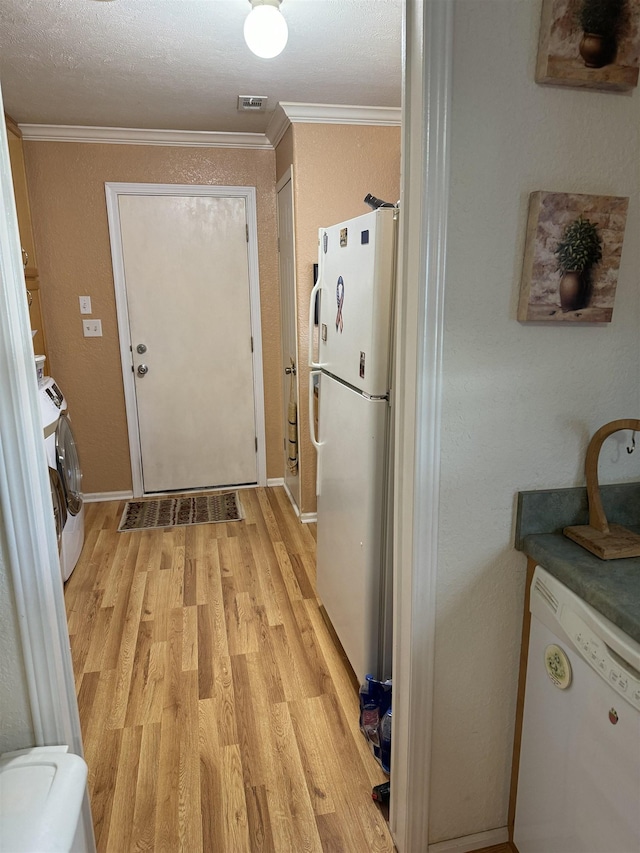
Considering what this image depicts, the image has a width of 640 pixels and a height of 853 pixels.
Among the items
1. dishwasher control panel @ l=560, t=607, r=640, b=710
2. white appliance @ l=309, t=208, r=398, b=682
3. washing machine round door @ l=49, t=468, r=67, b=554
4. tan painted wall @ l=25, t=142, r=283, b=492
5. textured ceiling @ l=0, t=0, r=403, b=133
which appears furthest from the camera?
tan painted wall @ l=25, t=142, r=283, b=492

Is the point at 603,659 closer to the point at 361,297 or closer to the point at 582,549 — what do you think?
the point at 582,549

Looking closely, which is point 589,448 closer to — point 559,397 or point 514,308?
point 559,397

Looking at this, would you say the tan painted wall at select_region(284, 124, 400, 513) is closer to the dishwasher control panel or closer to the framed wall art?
the framed wall art

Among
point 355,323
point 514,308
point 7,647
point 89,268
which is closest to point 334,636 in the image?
point 355,323

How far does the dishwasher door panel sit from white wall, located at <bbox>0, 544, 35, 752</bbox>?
115 centimetres

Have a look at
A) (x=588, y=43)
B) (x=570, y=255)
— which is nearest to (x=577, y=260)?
(x=570, y=255)

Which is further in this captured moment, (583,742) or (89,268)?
(89,268)

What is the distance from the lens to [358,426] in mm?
1886

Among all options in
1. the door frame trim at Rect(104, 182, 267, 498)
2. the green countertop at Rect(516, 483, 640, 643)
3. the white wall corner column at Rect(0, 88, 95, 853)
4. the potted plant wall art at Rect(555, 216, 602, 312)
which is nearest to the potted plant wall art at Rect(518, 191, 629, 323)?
the potted plant wall art at Rect(555, 216, 602, 312)

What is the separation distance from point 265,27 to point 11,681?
1998mm

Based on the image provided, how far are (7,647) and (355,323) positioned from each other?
1.32 meters

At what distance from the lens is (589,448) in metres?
1.33

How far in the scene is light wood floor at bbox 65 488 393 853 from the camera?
1.62 meters

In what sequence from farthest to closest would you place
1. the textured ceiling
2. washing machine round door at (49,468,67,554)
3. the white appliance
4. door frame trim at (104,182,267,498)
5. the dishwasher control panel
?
door frame trim at (104,182,267,498) → washing machine round door at (49,468,67,554) → the textured ceiling → the white appliance → the dishwasher control panel
